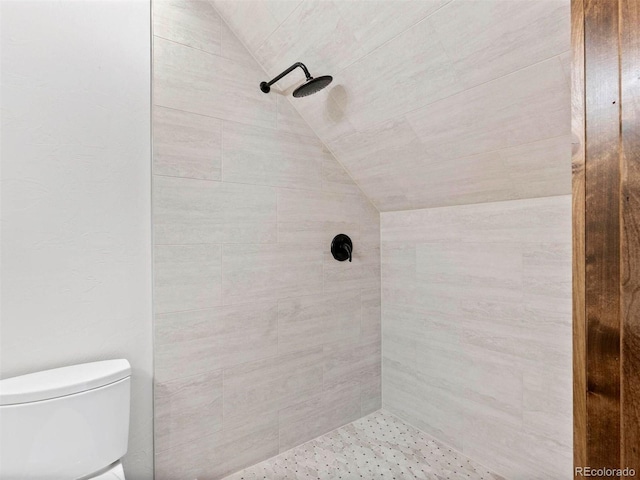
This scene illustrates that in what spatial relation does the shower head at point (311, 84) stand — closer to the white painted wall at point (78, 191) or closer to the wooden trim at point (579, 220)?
the white painted wall at point (78, 191)

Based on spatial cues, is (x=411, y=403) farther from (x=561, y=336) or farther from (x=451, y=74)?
(x=451, y=74)

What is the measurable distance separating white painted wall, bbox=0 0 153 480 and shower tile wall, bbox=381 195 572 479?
1290 mm

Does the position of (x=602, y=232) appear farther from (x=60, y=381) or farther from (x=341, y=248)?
(x=60, y=381)

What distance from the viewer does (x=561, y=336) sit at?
1.34 m

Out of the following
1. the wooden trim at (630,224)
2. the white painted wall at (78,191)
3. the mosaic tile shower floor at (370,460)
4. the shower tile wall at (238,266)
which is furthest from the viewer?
the mosaic tile shower floor at (370,460)

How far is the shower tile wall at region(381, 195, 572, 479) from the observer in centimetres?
137

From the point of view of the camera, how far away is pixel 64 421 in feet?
3.57

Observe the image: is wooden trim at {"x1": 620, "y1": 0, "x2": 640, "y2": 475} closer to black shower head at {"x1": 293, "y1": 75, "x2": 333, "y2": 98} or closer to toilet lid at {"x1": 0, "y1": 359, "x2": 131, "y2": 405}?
black shower head at {"x1": 293, "y1": 75, "x2": 333, "y2": 98}

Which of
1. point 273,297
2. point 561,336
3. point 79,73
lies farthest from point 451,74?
point 79,73

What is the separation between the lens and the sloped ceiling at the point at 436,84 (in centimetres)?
108

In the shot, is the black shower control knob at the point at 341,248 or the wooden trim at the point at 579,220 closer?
the wooden trim at the point at 579,220

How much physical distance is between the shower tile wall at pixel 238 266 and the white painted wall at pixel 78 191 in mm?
69

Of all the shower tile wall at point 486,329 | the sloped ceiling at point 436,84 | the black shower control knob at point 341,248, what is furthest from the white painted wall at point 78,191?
the shower tile wall at point 486,329

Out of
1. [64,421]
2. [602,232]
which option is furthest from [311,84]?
[64,421]
